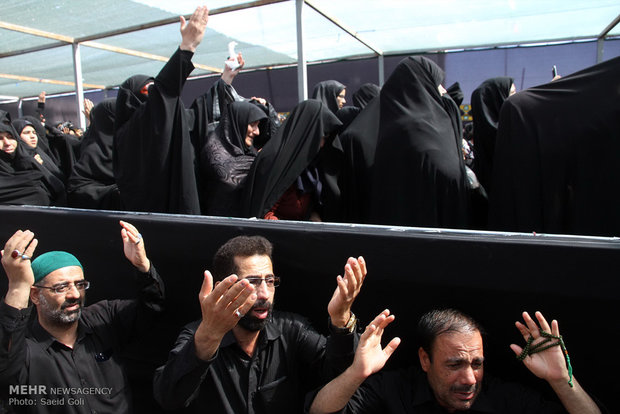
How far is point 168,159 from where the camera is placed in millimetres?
2426

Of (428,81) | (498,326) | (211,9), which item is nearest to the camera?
(498,326)

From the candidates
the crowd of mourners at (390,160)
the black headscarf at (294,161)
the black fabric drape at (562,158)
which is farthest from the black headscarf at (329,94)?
the black fabric drape at (562,158)

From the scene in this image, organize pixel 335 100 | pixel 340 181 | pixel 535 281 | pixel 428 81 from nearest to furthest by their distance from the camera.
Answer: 1. pixel 535 281
2. pixel 428 81
3. pixel 340 181
4. pixel 335 100

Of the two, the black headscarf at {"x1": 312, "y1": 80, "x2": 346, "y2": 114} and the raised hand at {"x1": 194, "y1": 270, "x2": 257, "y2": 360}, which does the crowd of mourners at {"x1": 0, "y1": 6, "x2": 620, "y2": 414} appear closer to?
the raised hand at {"x1": 194, "y1": 270, "x2": 257, "y2": 360}

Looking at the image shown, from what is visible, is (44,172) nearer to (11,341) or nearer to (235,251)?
(11,341)

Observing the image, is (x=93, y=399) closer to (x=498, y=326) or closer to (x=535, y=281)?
(x=498, y=326)

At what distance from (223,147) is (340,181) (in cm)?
76

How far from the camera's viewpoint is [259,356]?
1.65 m

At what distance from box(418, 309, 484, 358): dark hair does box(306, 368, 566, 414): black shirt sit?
0.14m

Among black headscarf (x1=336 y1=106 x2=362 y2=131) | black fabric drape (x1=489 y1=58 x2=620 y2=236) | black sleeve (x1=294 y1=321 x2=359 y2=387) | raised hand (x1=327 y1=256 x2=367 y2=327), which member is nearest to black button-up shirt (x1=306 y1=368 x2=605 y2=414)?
black sleeve (x1=294 y1=321 x2=359 y2=387)

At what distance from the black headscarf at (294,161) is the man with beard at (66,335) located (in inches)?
26.8

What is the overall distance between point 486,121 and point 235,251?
178cm

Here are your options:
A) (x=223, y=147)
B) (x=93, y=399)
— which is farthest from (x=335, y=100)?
(x=93, y=399)

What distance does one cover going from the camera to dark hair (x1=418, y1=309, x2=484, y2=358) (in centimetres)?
141
